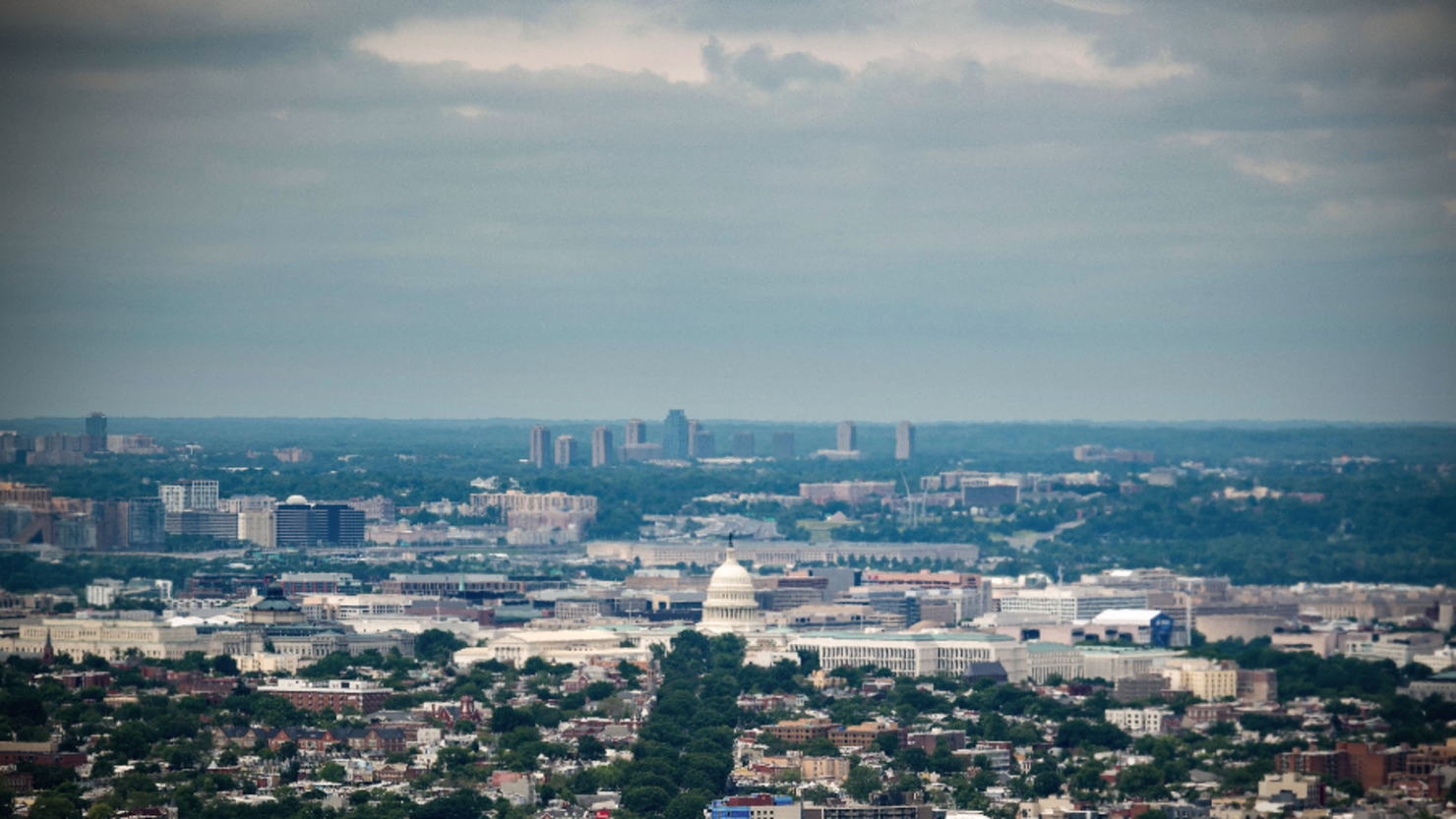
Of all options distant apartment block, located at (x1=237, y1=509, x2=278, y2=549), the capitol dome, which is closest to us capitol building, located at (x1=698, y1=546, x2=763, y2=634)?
the capitol dome

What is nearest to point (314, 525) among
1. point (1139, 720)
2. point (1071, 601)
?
point (1071, 601)

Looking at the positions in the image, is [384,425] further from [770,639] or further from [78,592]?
[770,639]

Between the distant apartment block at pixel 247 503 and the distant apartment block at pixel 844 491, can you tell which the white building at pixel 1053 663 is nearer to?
the distant apartment block at pixel 247 503

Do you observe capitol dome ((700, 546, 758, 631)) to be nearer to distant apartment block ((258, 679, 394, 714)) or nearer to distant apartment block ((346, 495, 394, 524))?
distant apartment block ((258, 679, 394, 714))

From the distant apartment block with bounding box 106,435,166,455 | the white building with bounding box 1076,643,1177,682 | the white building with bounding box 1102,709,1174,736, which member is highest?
the distant apartment block with bounding box 106,435,166,455

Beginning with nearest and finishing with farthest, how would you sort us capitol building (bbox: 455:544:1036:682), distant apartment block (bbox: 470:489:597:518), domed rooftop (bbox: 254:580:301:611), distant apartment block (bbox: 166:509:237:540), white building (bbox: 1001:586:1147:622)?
us capitol building (bbox: 455:544:1036:682) → domed rooftop (bbox: 254:580:301:611) → white building (bbox: 1001:586:1147:622) → distant apartment block (bbox: 166:509:237:540) → distant apartment block (bbox: 470:489:597:518)

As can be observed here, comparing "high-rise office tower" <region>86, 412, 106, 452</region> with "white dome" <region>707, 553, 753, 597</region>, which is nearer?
"white dome" <region>707, 553, 753, 597</region>

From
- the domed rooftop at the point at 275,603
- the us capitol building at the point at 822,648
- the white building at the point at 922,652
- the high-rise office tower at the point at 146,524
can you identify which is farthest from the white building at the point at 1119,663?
the high-rise office tower at the point at 146,524
